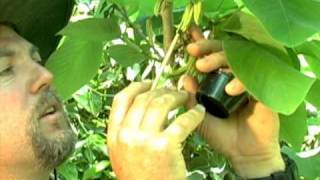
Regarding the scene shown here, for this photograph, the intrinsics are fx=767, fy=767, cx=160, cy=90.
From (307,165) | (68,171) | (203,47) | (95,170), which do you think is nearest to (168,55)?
(203,47)

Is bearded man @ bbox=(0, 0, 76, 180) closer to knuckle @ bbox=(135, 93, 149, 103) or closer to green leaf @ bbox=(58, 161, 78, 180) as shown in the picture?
knuckle @ bbox=(135, 93, 149, 103)

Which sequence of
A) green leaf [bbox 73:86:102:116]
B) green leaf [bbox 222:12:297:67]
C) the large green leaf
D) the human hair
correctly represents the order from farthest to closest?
green leaf [bbox 73:86:102:116], the human hair, green leaf [bbox 222:12:297:67], the large green leaf

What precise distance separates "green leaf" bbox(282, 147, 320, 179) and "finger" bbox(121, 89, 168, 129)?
483 mm

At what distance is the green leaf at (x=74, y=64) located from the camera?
1.29 m

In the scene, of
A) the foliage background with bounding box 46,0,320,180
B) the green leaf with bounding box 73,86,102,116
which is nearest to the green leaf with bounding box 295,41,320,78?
the foliage background with bounding box 46,0,320,180

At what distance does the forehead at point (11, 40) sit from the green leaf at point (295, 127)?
0.49m

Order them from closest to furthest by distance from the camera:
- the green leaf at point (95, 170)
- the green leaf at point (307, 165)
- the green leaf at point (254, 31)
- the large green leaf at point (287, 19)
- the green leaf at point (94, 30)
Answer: the large green leaf at point (287, 19) → the green leaf at point (254, 31) → the green leaf at point (94, 30) → the green leaf at point (307, 165) → the green leaf at point (95, 170)

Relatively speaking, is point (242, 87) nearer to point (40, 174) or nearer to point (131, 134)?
point (131, 134)

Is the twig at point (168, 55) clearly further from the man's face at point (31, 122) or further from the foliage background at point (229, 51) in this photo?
the man's face at point (31, 122)

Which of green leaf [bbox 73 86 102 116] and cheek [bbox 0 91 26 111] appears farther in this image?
green leaf [bbox 73 86 102 116]

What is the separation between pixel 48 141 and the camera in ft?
4.31

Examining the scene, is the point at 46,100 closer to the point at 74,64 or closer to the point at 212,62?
the point at 74,64

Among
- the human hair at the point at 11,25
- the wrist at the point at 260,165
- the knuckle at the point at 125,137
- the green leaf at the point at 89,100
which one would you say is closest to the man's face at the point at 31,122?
the human hair at the point at 11,25

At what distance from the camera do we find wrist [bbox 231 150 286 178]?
137 centimetres
